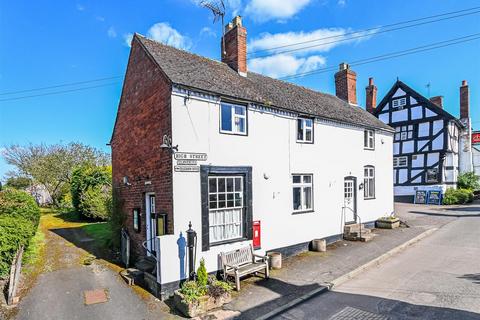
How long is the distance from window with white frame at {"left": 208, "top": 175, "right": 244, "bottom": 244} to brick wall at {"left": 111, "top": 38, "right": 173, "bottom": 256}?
4.58ft

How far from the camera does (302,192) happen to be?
12250 millimetres

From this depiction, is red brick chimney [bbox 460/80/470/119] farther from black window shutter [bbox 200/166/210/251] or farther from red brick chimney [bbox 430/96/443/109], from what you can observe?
black window shutter [bbox 200/166/210/251]

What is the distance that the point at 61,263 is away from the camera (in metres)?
10.2

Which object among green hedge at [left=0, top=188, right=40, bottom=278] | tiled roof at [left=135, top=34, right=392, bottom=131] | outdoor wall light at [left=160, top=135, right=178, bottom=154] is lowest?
green hedge at [left=0, top=188, right=40, bottom=278]

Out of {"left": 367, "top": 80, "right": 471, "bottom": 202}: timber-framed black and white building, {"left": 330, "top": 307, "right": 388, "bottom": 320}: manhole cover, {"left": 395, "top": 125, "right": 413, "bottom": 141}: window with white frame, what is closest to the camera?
{"left": 330, "top": 307, "right": 388, "bottom": 320}: manhole cover

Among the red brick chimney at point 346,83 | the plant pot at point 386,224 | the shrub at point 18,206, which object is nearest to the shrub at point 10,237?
the shrub at point 18,206

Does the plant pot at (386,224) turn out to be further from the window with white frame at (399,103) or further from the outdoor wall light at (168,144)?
the window with white frame at (399,103)

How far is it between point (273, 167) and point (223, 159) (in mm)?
2354

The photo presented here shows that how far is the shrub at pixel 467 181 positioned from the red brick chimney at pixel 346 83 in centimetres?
1926

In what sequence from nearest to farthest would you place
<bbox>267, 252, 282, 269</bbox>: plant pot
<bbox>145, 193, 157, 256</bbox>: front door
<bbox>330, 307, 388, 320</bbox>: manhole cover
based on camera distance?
<bbox>330, 307, 388, 320</bbox>: manhole cover, <bbox>267, 252, 282, 269</bbox>: plant pot, <bbox>145, 193, 157, 256</bbox>: front door

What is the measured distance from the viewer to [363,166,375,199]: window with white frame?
52.2 ft

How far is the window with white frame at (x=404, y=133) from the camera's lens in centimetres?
3062

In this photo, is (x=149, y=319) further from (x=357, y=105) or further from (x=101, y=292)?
(x=357, y=105)

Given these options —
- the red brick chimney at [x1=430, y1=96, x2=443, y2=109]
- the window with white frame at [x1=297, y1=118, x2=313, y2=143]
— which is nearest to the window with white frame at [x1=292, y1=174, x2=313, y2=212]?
the window with white frame at [x1=297, y1=118, x2=313, y2=143]
